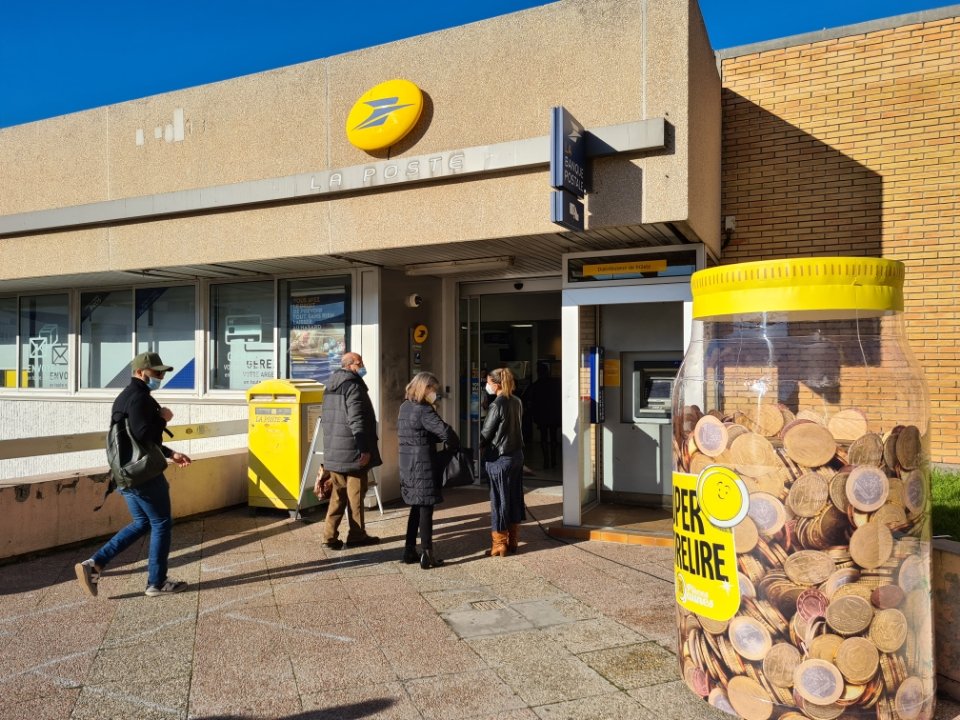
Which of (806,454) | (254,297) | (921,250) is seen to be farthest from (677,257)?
(254,297)

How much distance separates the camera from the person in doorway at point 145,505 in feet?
17.0

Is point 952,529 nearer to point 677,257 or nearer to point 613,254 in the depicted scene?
point 677,257

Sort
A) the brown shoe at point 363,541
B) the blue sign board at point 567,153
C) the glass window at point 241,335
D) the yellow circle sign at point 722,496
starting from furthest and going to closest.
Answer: the glass window at point 241,335
the brown shoe at point 363,541
the blue sign board at point 567,153
the yellow circle sign at point 722,496

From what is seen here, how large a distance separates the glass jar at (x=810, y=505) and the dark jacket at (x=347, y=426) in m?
3.44

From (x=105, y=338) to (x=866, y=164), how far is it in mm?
10885

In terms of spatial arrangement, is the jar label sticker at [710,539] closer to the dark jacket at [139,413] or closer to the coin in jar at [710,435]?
the coin in jar at [710,435]

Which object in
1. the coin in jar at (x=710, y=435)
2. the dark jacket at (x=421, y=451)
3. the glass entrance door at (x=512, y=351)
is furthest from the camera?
the glass entrance door at (x=512, y=351)

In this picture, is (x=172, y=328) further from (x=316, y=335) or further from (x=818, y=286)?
(x=818, y=286)

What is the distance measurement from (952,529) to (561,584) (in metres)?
2.74

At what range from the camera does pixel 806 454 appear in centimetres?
328

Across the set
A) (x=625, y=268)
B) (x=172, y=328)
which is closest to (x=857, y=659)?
(x=625, y=268)

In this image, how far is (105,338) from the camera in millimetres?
11141

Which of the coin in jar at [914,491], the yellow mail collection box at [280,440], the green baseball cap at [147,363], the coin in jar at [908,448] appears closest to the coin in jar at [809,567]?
the coin in jar at [914,491]

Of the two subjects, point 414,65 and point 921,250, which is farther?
point 921,250
